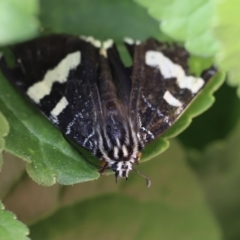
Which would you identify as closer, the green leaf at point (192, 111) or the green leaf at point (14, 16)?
the green leaf at point (14, 16)

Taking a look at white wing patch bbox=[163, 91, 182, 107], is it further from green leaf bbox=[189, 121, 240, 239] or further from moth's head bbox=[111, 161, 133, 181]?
green leaf bbox=[189, 121, 240, 239]

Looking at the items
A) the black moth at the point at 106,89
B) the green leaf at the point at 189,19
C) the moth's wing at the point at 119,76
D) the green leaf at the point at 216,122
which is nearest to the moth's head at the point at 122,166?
the black moth at the point at 106,89

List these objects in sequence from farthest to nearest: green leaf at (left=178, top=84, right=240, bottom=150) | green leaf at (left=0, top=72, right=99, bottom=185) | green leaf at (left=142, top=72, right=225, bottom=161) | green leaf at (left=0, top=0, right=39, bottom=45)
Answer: green leaf at (left=178, top=84, right=240, bottom=150) → green leaf at (left=142, top=72, right=225, bottom=161) → green leaf at (left=0, top=72, right=99, bottom=185) → green leaf at (left=0, top=0, right=39, bottom=45)

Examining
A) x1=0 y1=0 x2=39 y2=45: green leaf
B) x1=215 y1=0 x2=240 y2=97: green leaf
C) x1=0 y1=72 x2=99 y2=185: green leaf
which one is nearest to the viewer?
x1=0 y1=0 x2=39 y2=45: green leaf

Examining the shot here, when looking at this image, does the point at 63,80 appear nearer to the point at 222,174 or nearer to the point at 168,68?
the point at 168,68

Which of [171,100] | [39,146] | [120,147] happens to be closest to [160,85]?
[171,100]

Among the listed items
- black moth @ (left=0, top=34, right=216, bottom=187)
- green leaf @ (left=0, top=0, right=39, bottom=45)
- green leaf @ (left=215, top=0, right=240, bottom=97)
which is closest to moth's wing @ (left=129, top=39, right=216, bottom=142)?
Answer: black moth @ (left=0, top=34, right=216, bottom=187)

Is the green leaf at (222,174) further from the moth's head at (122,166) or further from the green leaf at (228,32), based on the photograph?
the green leaf at (228,32)

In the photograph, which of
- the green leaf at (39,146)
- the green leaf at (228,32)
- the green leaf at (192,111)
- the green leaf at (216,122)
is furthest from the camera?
the green leaf at (216,122)

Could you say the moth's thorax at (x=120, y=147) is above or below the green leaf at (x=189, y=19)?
below
